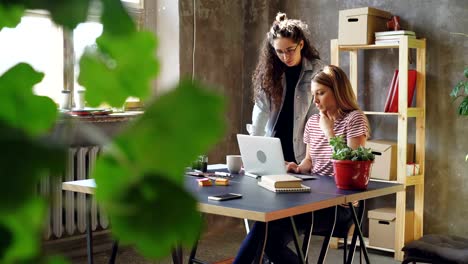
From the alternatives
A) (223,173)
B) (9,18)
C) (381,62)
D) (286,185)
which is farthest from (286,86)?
(9,18)

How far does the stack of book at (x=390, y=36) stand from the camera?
4449 mm

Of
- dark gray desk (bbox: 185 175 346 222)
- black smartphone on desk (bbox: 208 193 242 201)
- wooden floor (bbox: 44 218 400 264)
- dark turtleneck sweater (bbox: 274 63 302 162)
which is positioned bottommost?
wooden floor (bbox: 44 218 400 264)

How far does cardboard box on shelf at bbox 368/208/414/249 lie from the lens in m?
4.58

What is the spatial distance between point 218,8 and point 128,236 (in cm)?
528

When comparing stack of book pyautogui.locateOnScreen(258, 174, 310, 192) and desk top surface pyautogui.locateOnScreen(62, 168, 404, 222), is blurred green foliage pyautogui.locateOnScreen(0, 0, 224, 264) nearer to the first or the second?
desk top surface pyautogui.locateOnScreen(62, 168, 404, 222)

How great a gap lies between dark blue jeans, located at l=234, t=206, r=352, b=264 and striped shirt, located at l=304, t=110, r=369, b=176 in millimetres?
304

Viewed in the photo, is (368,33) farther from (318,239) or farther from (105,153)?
(105,153)

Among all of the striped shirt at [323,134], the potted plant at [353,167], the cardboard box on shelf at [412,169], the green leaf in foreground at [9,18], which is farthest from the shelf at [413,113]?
the green leaf in foreground at [9,18]

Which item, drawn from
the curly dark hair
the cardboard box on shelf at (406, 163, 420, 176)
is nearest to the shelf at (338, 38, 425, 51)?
the cardboard box on shelf at (406, 163, 420, 176)

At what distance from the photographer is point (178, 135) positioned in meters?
0.18

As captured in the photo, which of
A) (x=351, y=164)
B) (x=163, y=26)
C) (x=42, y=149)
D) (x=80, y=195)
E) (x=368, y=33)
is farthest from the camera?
(x=163, y=26)

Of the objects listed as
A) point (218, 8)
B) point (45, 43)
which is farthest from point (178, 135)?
point (218, 8)

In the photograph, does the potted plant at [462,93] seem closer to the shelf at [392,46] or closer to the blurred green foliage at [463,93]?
the blurred green foliage at [463,93]

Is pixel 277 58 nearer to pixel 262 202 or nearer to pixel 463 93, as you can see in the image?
pixel 262 202
